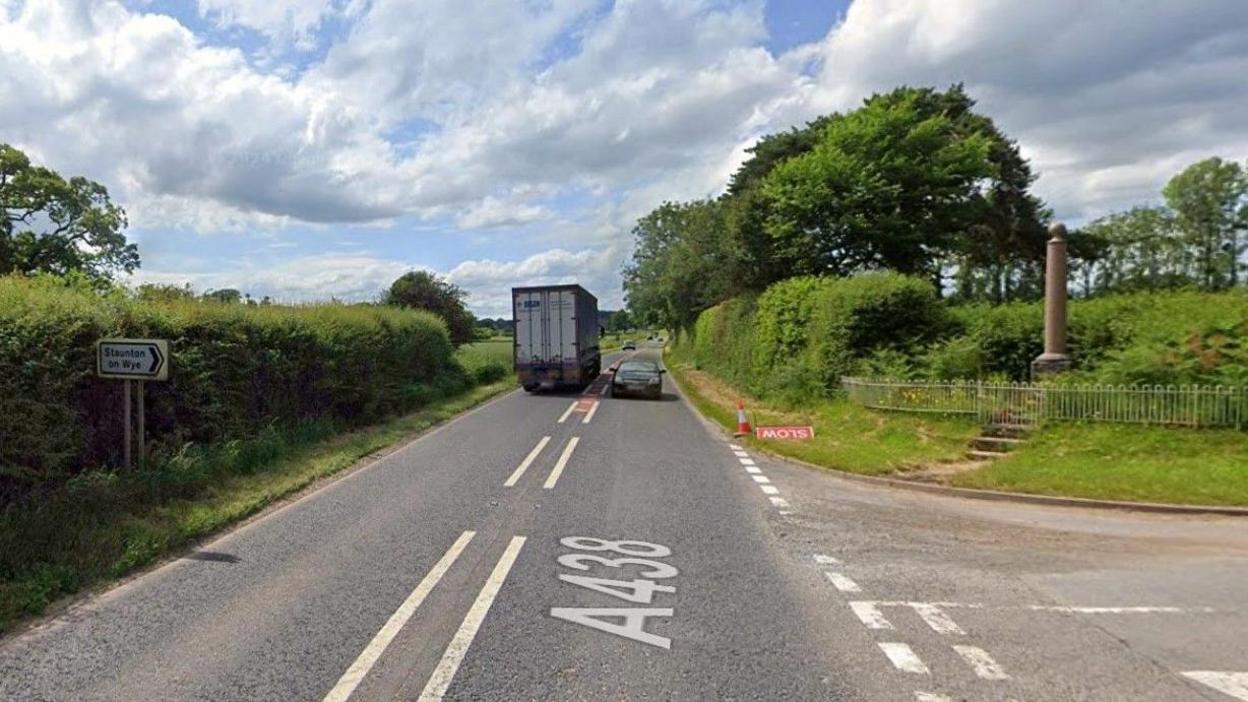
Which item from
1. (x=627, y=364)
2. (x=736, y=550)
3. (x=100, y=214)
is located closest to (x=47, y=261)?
(x=100, y=214)

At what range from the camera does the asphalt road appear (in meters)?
3.83

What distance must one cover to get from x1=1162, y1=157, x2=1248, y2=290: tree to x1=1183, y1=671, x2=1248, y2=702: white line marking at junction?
59.6m

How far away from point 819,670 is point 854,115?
92.5 ft

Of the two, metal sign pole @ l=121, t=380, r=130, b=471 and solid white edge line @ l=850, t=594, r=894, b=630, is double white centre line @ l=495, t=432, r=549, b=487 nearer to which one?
metal sign pole @ l=121, t=380, r=130, b=471

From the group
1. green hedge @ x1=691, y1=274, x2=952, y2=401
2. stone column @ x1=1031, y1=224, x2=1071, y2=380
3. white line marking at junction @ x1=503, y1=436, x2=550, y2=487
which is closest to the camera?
white line marking at junction @ x1=503, y1=436, x2=550, y2=487

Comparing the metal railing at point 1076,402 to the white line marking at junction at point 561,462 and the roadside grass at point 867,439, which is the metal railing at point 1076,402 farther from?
the white line marking at junction at point 561,462

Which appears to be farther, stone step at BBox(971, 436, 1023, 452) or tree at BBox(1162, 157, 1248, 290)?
tree at BBox(1162, 157, 1248, 290)

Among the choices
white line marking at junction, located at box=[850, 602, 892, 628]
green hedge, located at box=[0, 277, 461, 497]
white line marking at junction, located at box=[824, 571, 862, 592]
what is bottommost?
white line marking at junction, located at box=[824, 571, 862, 592]

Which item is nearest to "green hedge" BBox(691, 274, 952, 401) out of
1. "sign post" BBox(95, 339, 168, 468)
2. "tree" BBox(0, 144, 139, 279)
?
"sign post" BBox(95, 339, 168, 468)

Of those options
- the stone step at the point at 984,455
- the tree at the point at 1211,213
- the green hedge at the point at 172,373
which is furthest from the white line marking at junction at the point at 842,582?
the tree at the point at 1211,213

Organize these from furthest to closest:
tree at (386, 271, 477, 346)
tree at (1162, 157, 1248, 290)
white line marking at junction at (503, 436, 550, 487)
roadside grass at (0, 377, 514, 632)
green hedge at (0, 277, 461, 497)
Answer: tree at (1162, 157, 1248, 290), tree at (386, 271, 477, 346), white line marking at junction at (503, 436, 550, 487), green hedge at (0, 277, 461, 497), roadside grass at (0, 377, 514, 632)

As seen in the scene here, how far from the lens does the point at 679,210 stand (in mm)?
62625

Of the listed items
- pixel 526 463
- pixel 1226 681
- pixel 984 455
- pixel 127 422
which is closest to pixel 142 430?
pixel 127 422

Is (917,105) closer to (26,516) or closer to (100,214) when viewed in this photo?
(26,516)
